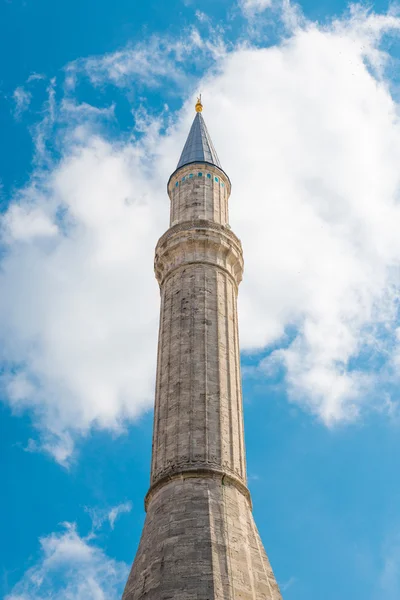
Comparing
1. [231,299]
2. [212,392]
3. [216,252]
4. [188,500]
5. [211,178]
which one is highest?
[211,178]

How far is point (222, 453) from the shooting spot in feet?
54.7

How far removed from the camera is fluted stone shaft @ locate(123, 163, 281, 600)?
14.4 m

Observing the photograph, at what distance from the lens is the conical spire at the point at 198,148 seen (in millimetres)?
24139

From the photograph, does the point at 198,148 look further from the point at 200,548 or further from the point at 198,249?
the point at 200,548

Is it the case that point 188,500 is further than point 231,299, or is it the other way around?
point 231,299

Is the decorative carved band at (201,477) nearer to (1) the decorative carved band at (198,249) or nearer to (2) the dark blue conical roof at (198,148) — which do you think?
(1) the decorative carved band at (198,249)

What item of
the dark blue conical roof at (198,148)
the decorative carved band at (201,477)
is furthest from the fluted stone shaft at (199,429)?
the dark blue conical roof at (198,148)

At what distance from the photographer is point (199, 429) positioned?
1694 cm

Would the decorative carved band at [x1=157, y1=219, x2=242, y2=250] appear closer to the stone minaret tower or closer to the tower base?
the stone minaret tower

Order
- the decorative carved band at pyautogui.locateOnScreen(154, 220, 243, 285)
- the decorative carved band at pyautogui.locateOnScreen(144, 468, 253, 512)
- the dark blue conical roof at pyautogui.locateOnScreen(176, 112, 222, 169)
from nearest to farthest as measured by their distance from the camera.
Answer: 1. the decorative carved band at pyautogui.locateOnScreen(144, 468, 253, 512)
2. the decorative carved band at pyautogui.locateOnScreen(154, 220, 243, 285)
3. the dark blue conical roof at pyautogui.locateOnScreen(176, 112, 222, 169)

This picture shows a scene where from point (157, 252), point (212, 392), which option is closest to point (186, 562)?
point (212, 392)

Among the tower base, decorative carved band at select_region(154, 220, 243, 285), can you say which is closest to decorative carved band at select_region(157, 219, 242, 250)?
decorative carved band at select_region(154, 220, 243, 285)

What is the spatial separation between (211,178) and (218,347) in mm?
6684

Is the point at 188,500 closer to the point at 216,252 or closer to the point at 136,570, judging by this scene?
the point at 136,570
